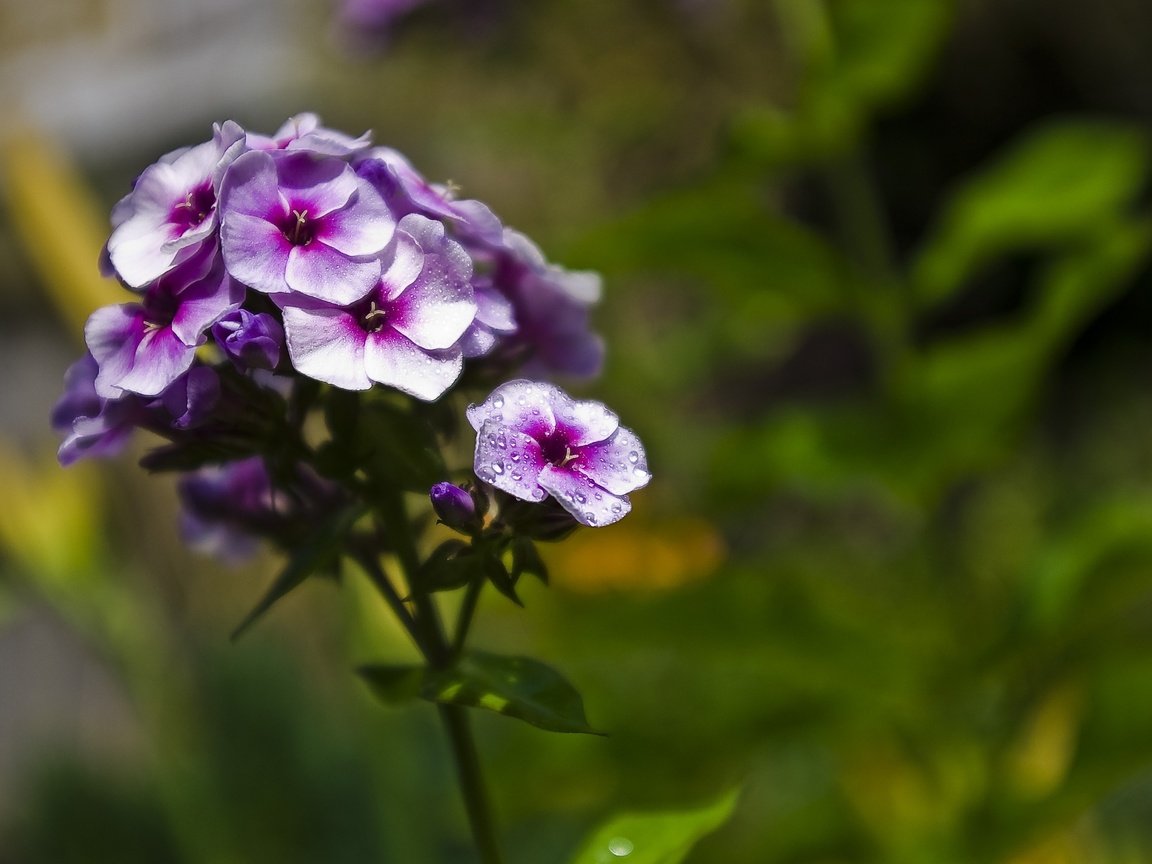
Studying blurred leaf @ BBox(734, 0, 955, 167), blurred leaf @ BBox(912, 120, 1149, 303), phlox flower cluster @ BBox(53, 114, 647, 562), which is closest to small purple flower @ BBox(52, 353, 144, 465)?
phlox flower cluster @ BBox(53, 114, 647, 562)

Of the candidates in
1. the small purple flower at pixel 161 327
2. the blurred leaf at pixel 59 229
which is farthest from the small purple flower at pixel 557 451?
the blurred leaf at pixel 59 229

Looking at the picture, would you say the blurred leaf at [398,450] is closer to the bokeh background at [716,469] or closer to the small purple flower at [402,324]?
the small purple flower at [402,324]

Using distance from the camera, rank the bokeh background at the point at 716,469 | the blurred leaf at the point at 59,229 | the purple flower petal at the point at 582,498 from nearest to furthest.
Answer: the purple flower petal at the point at 582,498
the bokeh background at the point at 716,469
the blurred leaf at the point at 59,229

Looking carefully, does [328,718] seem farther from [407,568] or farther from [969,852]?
[407,568]

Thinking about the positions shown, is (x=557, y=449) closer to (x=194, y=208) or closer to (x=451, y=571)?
(x=451, y=571)

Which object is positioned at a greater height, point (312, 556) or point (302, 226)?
point (302, 226)

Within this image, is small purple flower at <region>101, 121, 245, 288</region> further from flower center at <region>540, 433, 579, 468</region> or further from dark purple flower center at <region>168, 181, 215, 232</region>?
flower center at <region>540, 433, 579, 468</region>

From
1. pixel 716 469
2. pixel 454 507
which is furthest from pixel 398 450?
pixel 716 469
